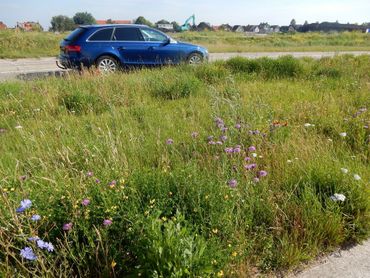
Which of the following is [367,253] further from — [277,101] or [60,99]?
[60,99]

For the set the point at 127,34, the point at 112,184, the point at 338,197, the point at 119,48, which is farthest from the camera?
the point at 127,34

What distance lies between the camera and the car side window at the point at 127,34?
10.5 metres

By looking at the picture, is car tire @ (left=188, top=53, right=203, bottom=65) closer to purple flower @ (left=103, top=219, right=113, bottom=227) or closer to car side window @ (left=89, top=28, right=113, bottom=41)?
car side window @ (left=89, top=28, right=113, bottom=41)

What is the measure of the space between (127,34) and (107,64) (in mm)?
1285

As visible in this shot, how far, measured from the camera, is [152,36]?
35.7 feet

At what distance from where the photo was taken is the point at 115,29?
10.5 metres

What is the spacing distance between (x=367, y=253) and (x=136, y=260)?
182 centimetres

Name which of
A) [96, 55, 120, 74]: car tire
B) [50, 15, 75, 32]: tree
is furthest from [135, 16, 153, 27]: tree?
[96, 55, 120, 74]: car tire

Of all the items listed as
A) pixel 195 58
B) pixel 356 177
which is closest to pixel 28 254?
pixel 356 177

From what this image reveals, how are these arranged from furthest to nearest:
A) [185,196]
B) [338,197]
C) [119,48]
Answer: [119,48] < [338,197] < [185,196]

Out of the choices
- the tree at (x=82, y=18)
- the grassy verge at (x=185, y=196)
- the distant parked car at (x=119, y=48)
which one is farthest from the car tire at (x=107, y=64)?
the tree at (x=82, y=18)

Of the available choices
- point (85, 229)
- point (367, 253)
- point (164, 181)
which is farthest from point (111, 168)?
point (367, 253)

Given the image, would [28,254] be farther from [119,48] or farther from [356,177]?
[119,48]

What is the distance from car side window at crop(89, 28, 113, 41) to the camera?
398 inches
